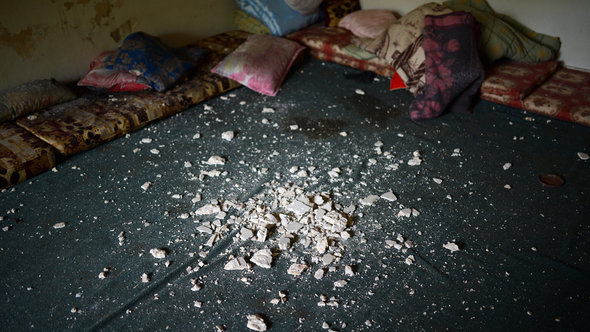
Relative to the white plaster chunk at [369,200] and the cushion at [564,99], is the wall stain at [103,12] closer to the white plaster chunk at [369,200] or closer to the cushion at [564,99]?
the white plaster chunk at [369,200]

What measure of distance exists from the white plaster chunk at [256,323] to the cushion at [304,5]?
10.0 ft

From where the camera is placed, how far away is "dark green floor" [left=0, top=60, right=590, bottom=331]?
1654mm

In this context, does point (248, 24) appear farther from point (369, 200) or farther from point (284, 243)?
point (284, 243)

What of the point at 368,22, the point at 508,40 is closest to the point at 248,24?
the point at 368,22

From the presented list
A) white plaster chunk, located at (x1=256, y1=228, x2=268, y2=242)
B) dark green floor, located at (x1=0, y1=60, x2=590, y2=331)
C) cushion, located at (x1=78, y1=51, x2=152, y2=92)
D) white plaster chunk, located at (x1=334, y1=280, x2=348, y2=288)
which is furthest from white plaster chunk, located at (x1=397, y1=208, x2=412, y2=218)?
cushion, located at (x1=78, y1=51, x2=152, y2=92)

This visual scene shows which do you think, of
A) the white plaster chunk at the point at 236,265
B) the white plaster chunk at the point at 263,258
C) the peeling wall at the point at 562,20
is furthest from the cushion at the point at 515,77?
the white plaster chunk at the point at 236,265

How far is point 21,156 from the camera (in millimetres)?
2346

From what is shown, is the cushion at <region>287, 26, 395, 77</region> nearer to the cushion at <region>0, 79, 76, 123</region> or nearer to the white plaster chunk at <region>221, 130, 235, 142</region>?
the white plaster chunk at <region>221, 130, 235, 142</region>

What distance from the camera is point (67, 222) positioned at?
2.09 meters

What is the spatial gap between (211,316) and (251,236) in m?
0.44

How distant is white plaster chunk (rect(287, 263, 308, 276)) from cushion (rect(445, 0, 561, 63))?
2.36 m

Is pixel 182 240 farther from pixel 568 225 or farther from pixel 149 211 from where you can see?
pixel 568 225

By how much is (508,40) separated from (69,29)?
3259mm

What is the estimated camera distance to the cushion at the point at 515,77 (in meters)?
2.99
